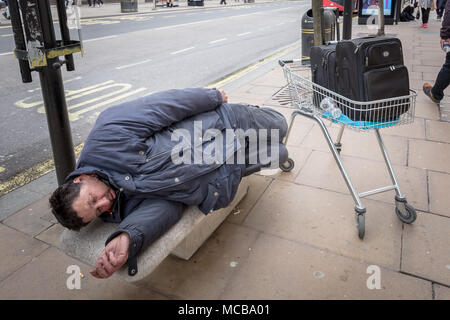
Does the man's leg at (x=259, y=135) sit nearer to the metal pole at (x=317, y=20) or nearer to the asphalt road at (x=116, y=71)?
the metal pole at (x=317, y=20)

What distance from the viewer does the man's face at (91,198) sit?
1962 mm

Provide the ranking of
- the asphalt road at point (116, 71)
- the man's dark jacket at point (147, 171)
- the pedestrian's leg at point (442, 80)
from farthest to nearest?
the pedestrian's leg at point (442, 80) → the asphalt road at point (116, 71) → the man's dark jacket at point (147, 171)

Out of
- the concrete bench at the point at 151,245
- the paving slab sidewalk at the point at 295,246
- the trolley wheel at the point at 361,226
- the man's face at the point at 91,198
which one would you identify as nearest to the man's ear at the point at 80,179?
the man's face at the point at 91,198

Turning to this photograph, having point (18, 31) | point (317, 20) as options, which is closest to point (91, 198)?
point (18, 31)

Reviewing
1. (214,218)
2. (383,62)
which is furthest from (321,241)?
(383,62)

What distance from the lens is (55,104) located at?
104 inches

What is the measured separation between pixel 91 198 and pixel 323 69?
5.76 feet

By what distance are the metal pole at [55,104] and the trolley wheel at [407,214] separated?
7.82ft

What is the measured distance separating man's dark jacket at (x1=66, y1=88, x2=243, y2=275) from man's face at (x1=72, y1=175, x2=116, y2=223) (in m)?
0.05

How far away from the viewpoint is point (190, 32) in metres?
13.8

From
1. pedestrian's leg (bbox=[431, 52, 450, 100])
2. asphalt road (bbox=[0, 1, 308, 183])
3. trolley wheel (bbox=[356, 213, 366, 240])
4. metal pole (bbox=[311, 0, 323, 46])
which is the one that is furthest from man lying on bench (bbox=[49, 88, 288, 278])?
pedestrian's leg (bbox=[431, 52, 450, 100])

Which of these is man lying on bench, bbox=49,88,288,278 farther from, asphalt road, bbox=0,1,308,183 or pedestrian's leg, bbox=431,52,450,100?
pedestrian's leg, bbox=431,52,450,100
